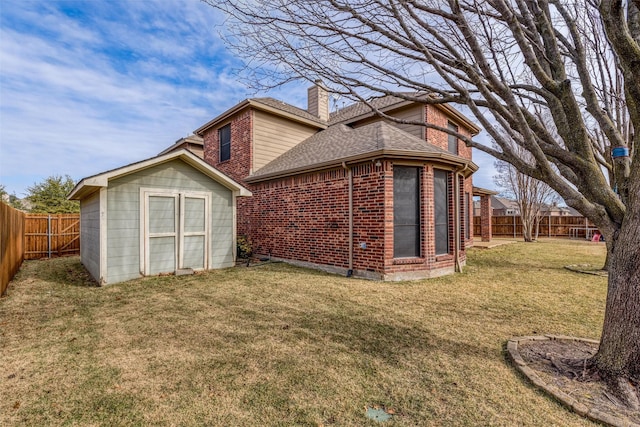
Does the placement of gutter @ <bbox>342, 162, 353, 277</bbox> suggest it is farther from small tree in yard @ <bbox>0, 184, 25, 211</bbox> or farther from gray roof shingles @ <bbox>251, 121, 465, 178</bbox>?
small tree in yard @ <bbox>0, 184, 25, 211</bbox>

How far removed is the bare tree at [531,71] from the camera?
2.54 metres

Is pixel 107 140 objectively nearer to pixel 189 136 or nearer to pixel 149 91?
pixel 189 136

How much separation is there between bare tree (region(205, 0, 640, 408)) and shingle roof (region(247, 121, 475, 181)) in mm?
2894

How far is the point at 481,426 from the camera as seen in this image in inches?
82.4

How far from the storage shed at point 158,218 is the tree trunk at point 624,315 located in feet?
26.4

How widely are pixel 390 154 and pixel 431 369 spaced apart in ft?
16.2

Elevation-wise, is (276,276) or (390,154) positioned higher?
(390,154)

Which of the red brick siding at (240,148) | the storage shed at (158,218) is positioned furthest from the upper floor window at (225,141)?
the storage shed at (158,218)

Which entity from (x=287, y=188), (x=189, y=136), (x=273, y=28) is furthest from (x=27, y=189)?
(x=273, y=28)

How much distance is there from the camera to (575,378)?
2.67m

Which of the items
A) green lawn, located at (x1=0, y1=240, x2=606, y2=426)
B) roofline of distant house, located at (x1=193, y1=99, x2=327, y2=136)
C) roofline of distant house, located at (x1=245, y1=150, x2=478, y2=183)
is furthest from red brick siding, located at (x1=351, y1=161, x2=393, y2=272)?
roofline of distant house, located at (x1=193, y1=99, x2=327, y2=136)

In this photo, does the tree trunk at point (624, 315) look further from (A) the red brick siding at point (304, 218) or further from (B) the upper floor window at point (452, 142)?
(B) the upper floor window at point (452, 142)

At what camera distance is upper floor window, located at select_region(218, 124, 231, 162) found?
1293 cm

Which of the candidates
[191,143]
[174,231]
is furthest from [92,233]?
[191,143]
